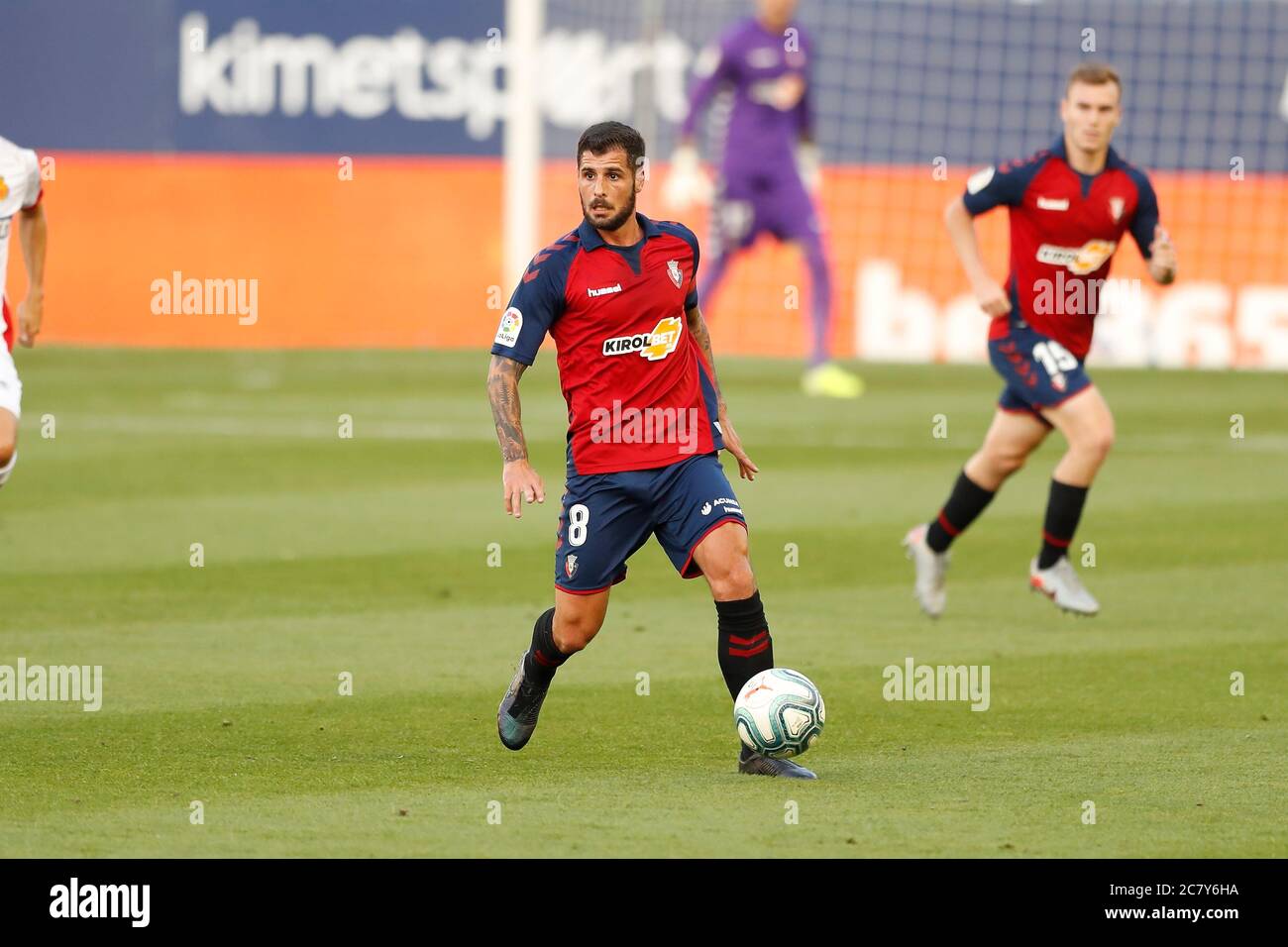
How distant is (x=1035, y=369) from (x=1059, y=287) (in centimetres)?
41

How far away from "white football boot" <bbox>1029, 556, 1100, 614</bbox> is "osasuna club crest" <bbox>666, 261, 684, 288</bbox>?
3385 millimetres

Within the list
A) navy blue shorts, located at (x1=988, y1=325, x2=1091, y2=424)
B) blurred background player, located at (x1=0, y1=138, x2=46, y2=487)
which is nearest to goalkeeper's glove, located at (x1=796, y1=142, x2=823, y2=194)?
navy blue shorts, located at (x1=988, y1=325, x2=1091, y2=424)

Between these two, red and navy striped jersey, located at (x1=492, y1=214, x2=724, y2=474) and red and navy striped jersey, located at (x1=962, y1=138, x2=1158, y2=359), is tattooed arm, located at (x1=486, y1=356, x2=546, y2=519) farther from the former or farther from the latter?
red and navy striped jersey, located at (x1=962, y1=138, x2=1158, y2=359)

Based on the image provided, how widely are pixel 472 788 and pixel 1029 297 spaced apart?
4.48 m

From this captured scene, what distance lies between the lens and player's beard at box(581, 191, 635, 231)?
6.73 m

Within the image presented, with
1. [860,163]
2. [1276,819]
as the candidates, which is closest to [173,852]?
[1276,819]

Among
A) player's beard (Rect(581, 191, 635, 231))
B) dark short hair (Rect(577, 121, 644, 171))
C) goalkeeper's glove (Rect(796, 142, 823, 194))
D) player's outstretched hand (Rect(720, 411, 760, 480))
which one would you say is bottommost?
player's outstretched hand (Rect(720, 411, 760, 480))

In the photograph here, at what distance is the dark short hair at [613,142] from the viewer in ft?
21.6

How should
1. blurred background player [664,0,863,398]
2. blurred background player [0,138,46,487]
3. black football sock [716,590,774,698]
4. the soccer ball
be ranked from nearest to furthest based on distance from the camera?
1. the soccer ball
2. black football sock [716,590,774,698]
3. blurred background player [0,138,46,487]
4. blurred background player [664,0,863,398]

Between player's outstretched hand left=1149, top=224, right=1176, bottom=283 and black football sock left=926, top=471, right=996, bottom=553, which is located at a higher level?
player's outstretched hand left=1149, top=224, right=1176, bottom=283

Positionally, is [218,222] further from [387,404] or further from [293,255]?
[387,404]

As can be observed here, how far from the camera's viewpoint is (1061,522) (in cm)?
974

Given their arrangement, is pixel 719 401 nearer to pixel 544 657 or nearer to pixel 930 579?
pixel 544 657

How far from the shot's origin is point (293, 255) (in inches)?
972
